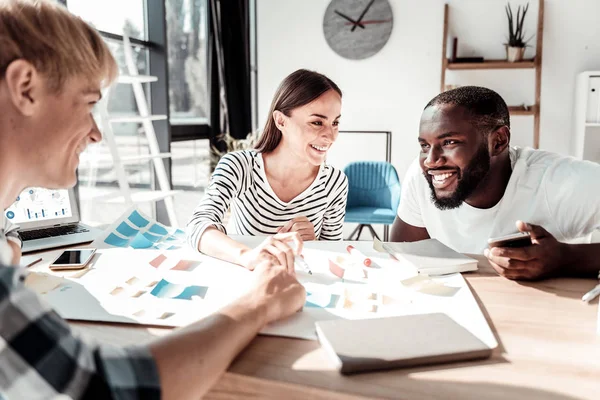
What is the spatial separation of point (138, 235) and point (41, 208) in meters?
0.39

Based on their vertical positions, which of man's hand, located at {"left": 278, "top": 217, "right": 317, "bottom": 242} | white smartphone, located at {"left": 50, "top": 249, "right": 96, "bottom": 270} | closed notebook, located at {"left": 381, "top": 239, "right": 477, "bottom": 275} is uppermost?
white smartphone, located at {"left": 50, "top": 249, "right": 96, "bottom": 270}

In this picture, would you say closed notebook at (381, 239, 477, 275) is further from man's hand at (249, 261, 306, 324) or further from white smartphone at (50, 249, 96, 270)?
white smartphone at (50, 249, 96, 270)

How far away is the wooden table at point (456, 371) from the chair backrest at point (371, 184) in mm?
2702

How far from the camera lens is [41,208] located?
57.4 inches

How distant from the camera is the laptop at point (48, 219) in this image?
52.5 inches

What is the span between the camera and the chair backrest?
11.5 feet

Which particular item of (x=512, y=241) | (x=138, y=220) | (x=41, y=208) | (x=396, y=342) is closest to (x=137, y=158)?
(x=41, y=208)

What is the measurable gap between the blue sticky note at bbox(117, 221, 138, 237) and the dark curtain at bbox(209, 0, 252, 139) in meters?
2.47

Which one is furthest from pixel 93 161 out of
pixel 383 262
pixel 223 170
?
pixel 383 262

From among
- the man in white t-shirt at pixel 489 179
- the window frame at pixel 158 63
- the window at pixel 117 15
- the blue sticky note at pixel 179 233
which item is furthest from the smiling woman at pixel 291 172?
the window frame at pixel 158 63

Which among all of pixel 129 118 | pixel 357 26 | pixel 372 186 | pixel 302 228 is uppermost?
pixel 357 26

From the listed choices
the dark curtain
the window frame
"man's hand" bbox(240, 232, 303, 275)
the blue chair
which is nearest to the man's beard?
"man's hand" bbox(240, 232, 303, 275)

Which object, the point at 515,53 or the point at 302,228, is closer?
the point at 302,228

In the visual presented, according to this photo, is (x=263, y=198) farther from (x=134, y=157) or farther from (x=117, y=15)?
Result: (x=117, y=15)
